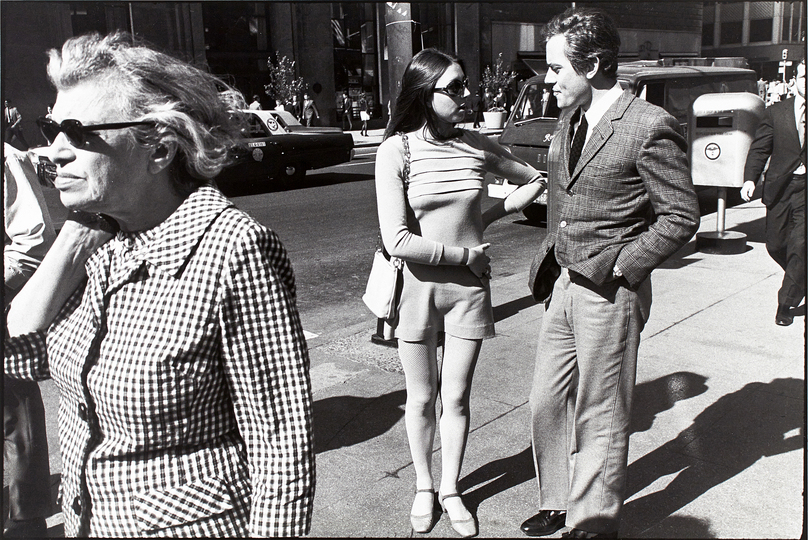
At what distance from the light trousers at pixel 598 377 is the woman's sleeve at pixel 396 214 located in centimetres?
53

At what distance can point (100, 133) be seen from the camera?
1.55 metres

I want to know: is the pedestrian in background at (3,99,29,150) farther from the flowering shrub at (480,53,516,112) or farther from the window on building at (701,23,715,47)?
the window on building at (701,23,715,47)

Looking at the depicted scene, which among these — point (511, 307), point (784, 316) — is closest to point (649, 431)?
point (784, 316)

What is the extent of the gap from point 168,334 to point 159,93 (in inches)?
20.5

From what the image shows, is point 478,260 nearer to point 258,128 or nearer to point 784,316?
point 784,316

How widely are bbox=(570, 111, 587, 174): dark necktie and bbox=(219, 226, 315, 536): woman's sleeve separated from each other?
1.51 metres

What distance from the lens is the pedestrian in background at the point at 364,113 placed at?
1067 inches

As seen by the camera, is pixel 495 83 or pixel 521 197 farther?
pixel 495 83

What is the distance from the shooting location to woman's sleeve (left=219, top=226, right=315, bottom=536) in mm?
1486

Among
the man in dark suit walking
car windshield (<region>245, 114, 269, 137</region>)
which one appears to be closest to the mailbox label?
the man in dark suit walking

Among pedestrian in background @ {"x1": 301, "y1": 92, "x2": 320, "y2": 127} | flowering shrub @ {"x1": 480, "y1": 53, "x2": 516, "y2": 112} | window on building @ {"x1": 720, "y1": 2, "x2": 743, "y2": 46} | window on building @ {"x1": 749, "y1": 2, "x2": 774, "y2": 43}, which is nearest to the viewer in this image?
pedestrian in background @ {"x1": 301, "y1": 92, "x2": 320, "y2": 127}

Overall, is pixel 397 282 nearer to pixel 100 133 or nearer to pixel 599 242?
pixel 599 242

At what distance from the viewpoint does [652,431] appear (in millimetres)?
3814

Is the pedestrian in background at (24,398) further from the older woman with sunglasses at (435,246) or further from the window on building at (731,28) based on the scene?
the window on building at (731,28)
